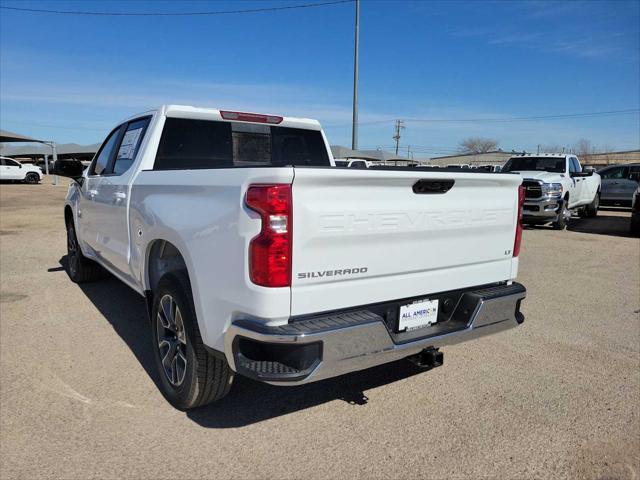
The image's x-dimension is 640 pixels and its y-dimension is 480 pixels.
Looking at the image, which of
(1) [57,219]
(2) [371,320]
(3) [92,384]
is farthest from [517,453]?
(1) [57,219]

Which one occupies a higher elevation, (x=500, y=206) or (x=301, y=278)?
(x=500, y=206)

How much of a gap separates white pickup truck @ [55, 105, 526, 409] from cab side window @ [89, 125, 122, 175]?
97 centimetres

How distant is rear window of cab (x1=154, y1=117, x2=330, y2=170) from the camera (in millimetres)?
4297

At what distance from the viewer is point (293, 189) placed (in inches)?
94.5

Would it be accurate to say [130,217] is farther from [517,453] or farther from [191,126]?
[517,453]


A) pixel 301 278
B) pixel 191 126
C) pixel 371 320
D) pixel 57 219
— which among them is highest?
pixel 191 126

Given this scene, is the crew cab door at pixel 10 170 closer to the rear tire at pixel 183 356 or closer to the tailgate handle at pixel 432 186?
the rear tire at pixel 183 356

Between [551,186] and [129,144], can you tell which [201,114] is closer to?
[129,144]

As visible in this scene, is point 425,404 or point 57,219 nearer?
point 425,404

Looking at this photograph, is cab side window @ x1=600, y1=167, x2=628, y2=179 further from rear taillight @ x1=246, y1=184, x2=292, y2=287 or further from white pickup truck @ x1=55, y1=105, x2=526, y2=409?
rear taillight @ x1=246, y1=184, x2=292, y2=287

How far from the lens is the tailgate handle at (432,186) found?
114 inches

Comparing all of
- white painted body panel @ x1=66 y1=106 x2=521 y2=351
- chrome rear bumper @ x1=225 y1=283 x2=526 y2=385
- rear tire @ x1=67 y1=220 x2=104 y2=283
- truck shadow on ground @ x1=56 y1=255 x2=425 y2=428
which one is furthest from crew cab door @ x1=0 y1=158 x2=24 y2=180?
chrome rear bumper @ x1=225 y1=283 x2=526 y2=385

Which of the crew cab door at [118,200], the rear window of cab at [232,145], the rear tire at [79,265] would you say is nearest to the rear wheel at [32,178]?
the rear tire at [79,265]

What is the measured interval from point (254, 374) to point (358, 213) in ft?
3.20
